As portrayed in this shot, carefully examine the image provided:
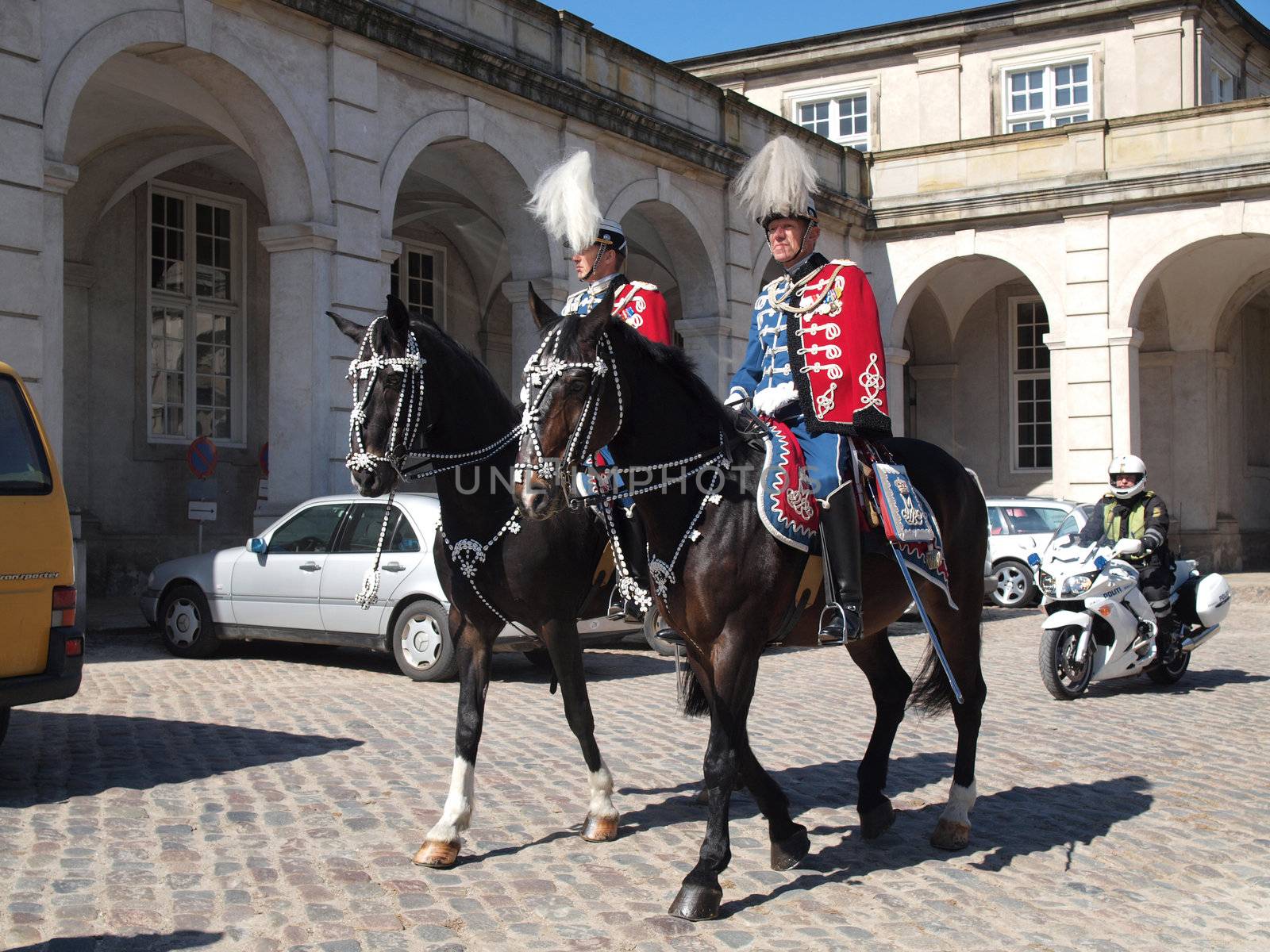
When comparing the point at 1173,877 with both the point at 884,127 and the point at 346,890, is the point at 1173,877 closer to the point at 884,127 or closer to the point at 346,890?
the point at 346,890

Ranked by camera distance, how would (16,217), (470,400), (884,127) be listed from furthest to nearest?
(884,127)
(16,217)
(470,400)

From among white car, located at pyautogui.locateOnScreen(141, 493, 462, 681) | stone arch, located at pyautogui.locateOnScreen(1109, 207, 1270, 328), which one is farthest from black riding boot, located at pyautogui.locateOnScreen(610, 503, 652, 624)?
stone arch, located at pyautogui.locateOnScreen(1109, 207, 1270, 328)

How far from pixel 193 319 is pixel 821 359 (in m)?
15.0

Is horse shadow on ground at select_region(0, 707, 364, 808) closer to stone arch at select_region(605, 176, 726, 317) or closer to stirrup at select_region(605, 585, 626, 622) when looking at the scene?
stirrup at select_region(605, 585, 626, 622)

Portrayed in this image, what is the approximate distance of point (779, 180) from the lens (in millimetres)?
5156

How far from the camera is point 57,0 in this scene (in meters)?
11.5

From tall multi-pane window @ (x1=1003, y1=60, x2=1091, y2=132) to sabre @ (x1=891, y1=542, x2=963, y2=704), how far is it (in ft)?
75.5

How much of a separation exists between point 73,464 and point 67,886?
1334cm

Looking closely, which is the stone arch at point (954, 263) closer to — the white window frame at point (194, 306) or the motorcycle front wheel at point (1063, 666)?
the white window frame at point (194, 306)

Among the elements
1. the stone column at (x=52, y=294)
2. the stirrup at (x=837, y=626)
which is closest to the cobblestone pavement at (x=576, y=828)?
the stirrup at (x=837, y=626)

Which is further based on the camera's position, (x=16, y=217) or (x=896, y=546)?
(x=16, y=217)

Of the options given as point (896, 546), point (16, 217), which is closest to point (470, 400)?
point (896, 546)

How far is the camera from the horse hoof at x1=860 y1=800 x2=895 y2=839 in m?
5.39

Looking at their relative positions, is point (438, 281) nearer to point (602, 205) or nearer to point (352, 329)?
point (602, 205)
